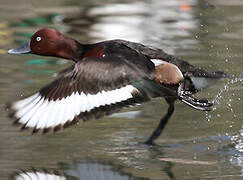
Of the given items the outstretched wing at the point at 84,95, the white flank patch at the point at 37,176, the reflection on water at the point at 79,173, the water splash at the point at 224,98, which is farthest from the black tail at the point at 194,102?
the white flank patch at the point at 37,176

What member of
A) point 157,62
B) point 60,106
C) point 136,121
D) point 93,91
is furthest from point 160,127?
point 60,106

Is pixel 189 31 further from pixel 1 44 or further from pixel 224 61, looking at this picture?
pixel 1 44

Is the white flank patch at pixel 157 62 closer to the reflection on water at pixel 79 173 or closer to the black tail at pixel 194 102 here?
the black tail at pixel 194 102

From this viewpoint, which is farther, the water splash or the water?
the water splash

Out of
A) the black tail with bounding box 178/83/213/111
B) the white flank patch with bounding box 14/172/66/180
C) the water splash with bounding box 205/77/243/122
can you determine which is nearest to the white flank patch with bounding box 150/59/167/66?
the black tail with bounding box 178/83/213/111

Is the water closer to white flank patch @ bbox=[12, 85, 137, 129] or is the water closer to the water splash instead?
the water splash

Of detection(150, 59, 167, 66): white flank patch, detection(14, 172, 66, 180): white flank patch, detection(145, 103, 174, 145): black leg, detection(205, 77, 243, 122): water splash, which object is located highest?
detection(150, 59, 167, 66): white flank patch

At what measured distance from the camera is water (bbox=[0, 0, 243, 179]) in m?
6.16

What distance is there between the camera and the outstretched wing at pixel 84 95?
6109mm

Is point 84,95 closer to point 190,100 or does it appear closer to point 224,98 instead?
point 190,100

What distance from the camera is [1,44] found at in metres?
11.8

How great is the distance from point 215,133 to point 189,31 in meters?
5.99

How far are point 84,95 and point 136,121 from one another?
163cm

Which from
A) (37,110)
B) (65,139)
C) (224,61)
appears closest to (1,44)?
(224,61)
